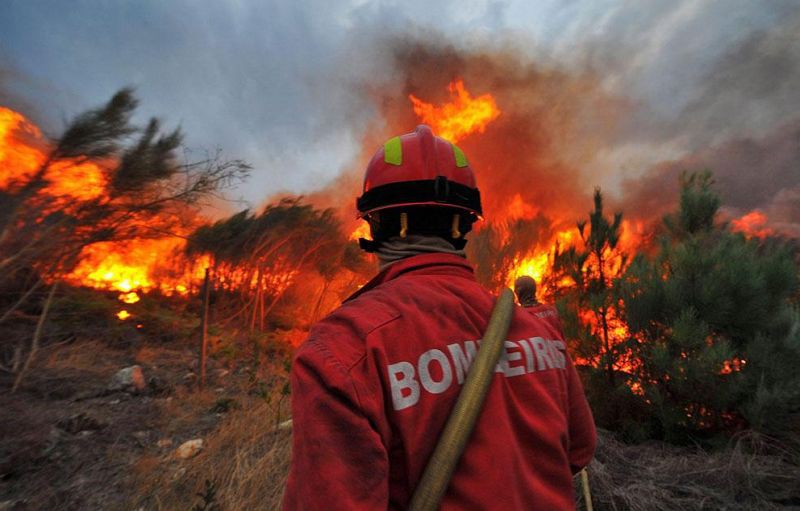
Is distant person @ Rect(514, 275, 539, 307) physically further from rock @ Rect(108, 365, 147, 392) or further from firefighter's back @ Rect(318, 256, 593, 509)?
rock @ Rect(108, 365, 147, 392)

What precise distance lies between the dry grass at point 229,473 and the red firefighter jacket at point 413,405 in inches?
123

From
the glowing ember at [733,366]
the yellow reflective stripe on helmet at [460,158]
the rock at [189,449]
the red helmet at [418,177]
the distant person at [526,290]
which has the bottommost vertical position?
the rock at [189,449]

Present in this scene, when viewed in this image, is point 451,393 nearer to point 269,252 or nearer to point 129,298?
point 129,298

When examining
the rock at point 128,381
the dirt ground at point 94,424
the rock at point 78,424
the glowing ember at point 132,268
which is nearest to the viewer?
the dirt ground at point 94,424

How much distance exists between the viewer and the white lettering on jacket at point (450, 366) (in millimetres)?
833

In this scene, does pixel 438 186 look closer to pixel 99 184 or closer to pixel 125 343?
pixel 99 184

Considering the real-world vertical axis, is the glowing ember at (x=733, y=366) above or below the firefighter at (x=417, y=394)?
above

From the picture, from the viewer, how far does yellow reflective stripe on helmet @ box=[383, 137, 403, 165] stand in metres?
1.36

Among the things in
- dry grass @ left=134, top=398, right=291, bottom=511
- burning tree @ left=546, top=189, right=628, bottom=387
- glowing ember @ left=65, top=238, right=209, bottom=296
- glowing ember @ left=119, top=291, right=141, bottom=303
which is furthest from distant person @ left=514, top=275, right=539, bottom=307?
glowing ember @ left=119, top=291, right=141, bottom=303

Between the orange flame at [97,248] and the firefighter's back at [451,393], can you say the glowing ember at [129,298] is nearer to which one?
the orange flame at [97,248]

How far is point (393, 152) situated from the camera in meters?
1.38

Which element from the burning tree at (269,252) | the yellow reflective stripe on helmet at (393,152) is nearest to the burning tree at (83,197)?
the burning tree at (269,252)

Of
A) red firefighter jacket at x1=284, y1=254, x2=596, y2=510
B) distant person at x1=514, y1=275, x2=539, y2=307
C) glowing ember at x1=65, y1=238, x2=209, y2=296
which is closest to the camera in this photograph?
red firefighter jacket at x1=284, y1=254, x2=596, y2=510

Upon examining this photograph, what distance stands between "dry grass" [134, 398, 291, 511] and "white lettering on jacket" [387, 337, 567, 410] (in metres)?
3.16
